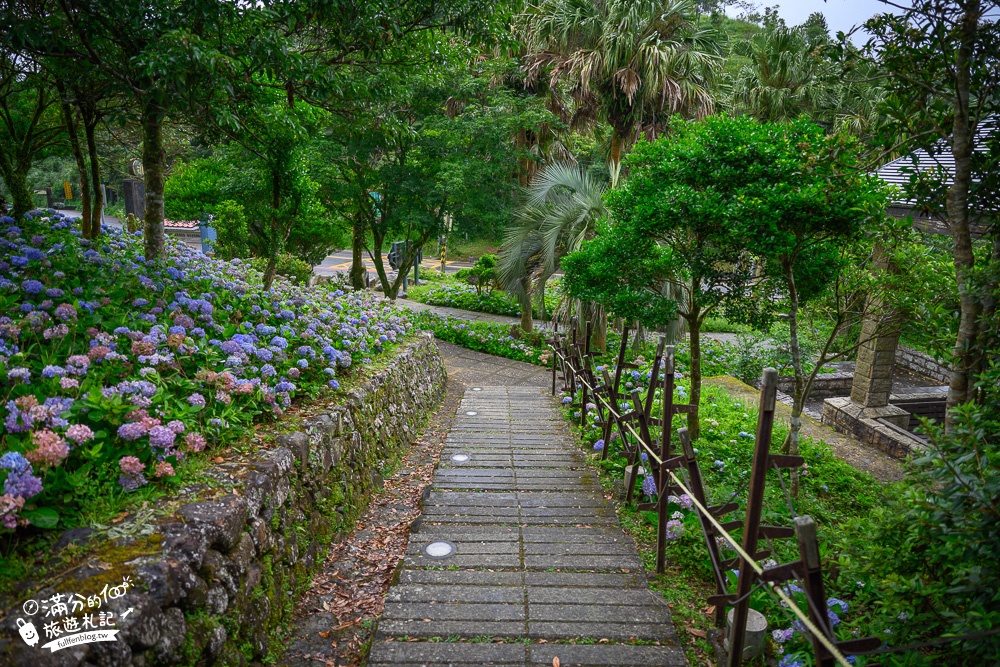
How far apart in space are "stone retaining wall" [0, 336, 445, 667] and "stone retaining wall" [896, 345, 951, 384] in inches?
486

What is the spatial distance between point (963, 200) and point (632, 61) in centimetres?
936

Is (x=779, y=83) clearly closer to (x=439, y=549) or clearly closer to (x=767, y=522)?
(x=767, y=522)

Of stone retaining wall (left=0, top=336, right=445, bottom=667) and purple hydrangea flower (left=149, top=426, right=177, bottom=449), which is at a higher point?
purple hydrangea flower (left=149, top=426, right=177, bottom=449)

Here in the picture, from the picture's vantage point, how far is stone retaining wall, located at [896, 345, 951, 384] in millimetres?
12133

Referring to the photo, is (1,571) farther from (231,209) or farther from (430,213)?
(430,213)

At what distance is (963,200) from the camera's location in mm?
3408

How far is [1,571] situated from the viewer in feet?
7.00

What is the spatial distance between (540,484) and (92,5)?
16.7 feet

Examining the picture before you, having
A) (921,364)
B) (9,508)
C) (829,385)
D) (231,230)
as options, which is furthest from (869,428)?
(231,230)

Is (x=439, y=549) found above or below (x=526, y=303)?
below

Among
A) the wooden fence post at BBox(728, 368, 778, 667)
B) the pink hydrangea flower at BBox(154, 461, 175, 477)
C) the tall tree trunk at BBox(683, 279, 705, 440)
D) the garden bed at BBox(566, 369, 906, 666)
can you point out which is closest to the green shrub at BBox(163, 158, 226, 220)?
the garden bed at BBox(566, 369, 906, 666)

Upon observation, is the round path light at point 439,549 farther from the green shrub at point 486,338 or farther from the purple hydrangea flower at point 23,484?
the green shrub at point 486,338

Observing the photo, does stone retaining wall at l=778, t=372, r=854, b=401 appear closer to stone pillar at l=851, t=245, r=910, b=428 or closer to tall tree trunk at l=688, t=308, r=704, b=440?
stone pillar at l=851, t=245, r=910, b=428

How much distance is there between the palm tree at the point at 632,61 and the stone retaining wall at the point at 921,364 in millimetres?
6879
